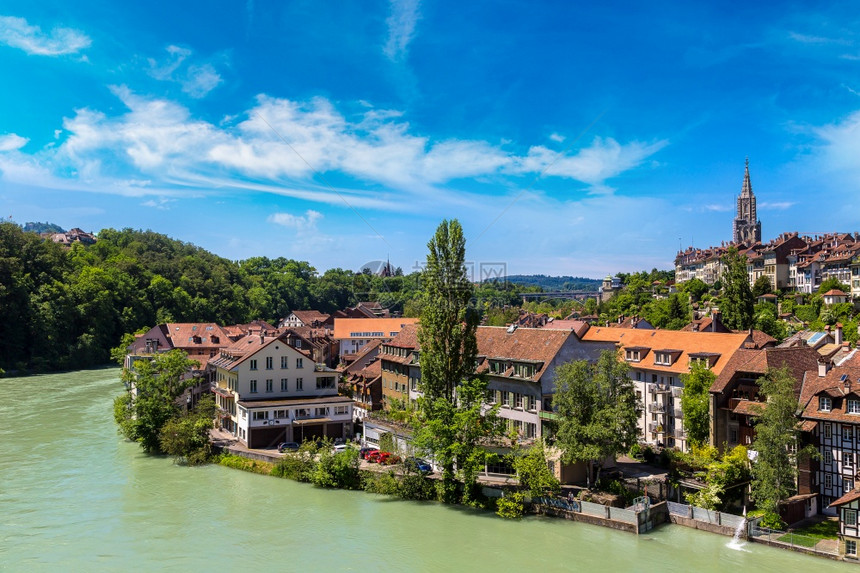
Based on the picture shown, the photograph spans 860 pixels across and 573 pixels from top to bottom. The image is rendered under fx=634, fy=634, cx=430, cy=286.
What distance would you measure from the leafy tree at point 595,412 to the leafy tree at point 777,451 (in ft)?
19.0

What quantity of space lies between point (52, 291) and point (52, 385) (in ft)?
92.8

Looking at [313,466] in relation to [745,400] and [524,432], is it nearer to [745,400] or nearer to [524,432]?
[524,432]

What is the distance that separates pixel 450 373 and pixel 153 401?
836 inches

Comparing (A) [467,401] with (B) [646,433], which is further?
(B) [646,433]

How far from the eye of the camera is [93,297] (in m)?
101

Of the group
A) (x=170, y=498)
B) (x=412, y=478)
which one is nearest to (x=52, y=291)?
(x=170, y=498)

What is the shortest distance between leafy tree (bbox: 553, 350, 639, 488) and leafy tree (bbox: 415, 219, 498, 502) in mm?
3991

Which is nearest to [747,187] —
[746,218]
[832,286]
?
[746,218]

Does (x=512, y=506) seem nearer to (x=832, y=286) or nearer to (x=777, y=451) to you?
(x=777, y=451)

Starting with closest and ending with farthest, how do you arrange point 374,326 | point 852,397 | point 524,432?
point 852,397, point 524,432, point 374,326

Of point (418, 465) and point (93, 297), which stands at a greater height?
Answer: point (93, 297)

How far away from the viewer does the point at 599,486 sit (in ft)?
107

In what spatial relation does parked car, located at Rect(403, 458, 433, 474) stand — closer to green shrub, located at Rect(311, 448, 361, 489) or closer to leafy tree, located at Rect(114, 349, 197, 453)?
green shrub, located at Rect(311, 448, 361, 489)

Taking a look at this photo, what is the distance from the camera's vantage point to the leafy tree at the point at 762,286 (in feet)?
291
